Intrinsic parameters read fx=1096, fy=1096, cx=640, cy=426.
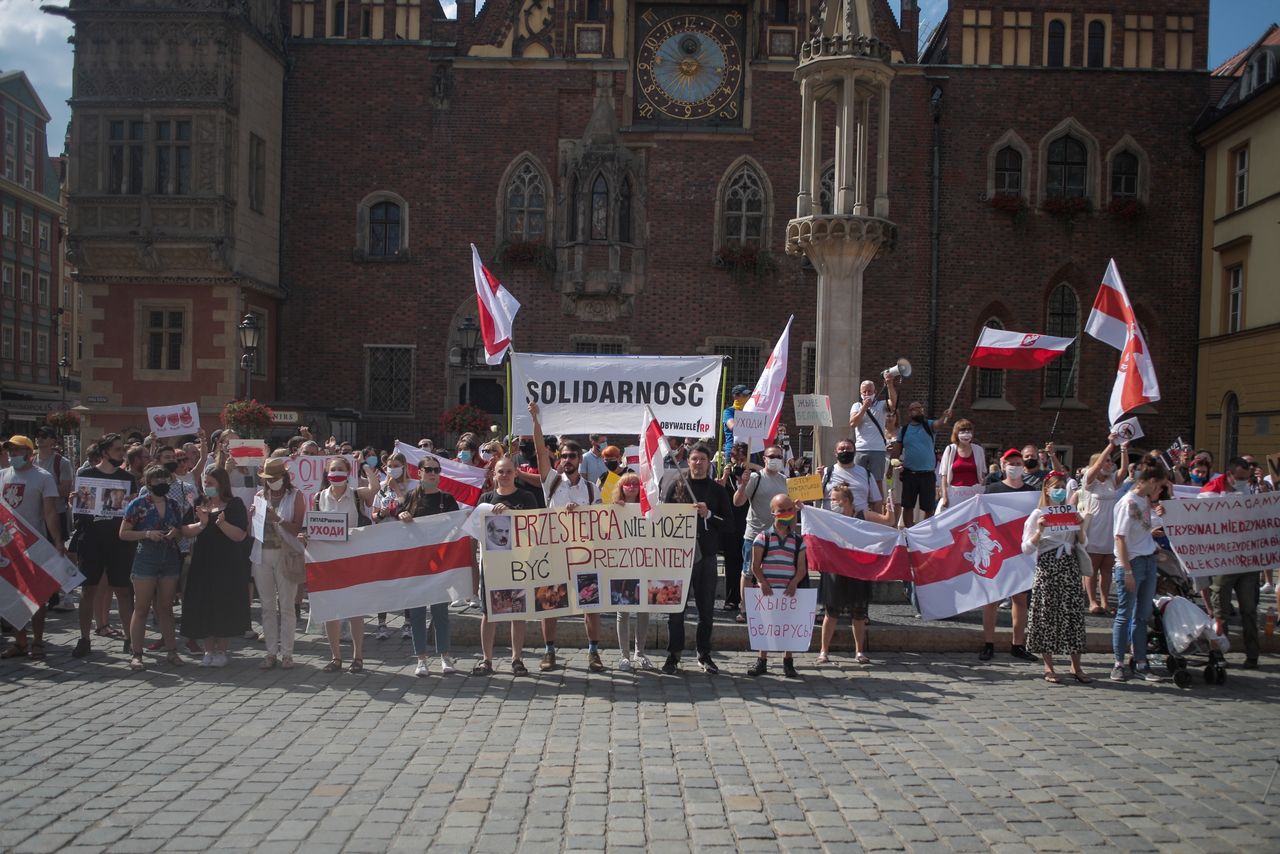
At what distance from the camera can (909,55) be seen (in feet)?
96.0

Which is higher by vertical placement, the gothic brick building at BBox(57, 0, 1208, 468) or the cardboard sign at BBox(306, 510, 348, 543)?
the gothic brick building at BBox(57, 0, 1208, 468)

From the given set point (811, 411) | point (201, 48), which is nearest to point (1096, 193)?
point (811, 411)

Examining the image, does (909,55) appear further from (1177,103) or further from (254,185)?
(254,185)

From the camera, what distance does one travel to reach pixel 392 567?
10211 millimetres

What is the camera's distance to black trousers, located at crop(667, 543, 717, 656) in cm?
1013

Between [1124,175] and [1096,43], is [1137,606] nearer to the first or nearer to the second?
[1124,175]

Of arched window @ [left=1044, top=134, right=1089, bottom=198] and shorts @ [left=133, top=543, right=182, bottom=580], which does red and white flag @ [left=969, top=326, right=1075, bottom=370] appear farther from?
arched window @ [left=1044, top=134, right=1089, bottom=198]

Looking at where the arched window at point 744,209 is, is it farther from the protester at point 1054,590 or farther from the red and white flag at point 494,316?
the protester at point 1054,590

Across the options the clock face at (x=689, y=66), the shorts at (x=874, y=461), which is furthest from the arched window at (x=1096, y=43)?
the shorts at (x=874, y=461)

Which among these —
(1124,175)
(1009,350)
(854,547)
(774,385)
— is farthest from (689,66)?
(854,547)

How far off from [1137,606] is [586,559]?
5071mm

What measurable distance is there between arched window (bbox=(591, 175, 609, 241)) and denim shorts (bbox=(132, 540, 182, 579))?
19.5 metres

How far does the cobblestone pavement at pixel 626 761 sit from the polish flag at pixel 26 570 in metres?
0.58

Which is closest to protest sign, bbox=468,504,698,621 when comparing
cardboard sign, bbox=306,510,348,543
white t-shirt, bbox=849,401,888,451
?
cardboard sign, bbox=306,510,348,543
